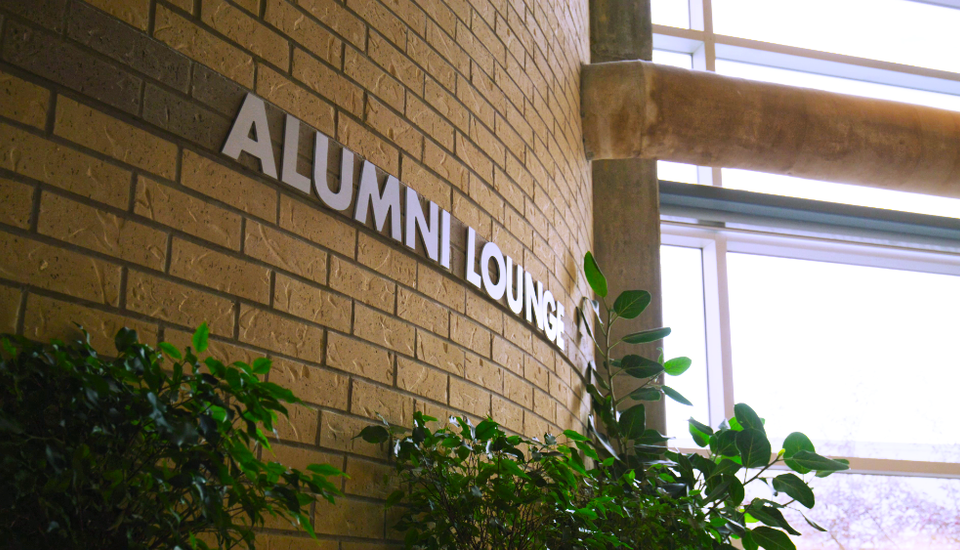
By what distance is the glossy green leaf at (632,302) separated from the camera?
3215mm

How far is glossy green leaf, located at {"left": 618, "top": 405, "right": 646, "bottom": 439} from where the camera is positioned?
310 centimetres

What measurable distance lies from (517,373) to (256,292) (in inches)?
43.9

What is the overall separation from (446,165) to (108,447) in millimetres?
1352

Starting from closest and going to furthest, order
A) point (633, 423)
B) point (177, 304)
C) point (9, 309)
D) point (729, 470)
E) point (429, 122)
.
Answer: point (9, 309) → point (177, 304) → point (429, 122) → point (729, 470) → point (633, 423)

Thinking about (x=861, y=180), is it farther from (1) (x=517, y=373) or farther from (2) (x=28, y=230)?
(2) (x=28, y=230)

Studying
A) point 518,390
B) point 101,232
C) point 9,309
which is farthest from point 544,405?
point 9,309

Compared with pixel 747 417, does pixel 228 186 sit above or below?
above

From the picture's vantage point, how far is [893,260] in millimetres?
6723

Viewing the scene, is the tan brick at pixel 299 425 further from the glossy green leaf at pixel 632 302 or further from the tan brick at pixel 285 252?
the glossy green leaf at pixel 632 302

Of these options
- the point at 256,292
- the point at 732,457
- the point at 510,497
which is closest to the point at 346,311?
the point at 256,292

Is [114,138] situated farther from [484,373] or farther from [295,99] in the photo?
[484,373]

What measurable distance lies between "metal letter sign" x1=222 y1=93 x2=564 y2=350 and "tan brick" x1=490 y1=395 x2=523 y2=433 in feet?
0.96

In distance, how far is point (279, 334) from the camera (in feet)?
5.18

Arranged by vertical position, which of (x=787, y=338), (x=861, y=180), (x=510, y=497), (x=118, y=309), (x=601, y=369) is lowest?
(x=510, y=497)
